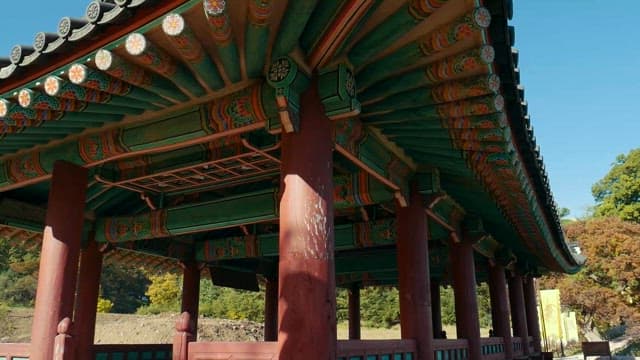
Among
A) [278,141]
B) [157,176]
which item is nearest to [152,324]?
[157,176]

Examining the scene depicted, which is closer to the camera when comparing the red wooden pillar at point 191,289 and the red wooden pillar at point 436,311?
the red wooden pillar at point 191,289

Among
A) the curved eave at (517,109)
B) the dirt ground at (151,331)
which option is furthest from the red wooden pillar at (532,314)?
the dirt ground at (151,331)

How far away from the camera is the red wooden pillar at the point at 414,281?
6.90m

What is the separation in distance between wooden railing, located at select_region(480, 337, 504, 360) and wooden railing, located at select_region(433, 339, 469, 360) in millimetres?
1448

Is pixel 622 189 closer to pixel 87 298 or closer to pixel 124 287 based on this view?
pixel 87 298

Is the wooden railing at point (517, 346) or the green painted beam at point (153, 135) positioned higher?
the green painted beam at point (153, 135)

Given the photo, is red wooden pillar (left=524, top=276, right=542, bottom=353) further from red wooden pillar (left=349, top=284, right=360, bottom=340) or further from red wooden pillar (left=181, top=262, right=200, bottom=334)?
red wooden pillar (left=181, top=262, right=200, bottom=334)

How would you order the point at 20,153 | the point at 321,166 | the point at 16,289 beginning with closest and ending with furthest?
the point at 321,166 → the point at 20,153 → the point at 16,289

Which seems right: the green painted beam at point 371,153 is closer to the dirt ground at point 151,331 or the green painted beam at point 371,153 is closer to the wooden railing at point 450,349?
the wooden railing at point 450,349

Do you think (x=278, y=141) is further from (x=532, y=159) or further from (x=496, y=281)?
(x=496, y=281)

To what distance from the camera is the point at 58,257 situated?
20.7 ft

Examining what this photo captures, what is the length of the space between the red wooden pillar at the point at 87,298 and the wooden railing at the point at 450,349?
6.10 meters

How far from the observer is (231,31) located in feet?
14.1

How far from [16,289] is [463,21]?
56.6m
